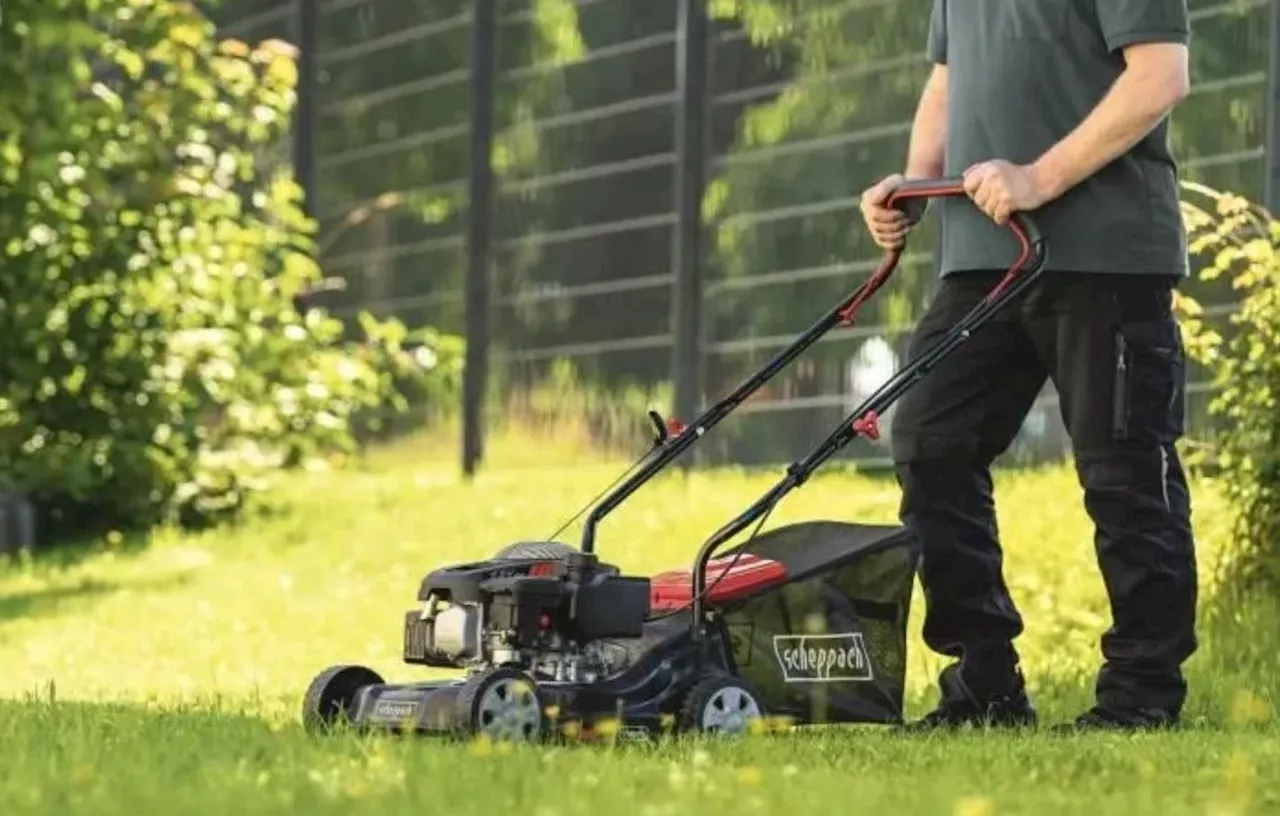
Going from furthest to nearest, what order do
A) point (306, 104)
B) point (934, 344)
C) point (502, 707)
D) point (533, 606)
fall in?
point (306, 104) → point (934, 344) → point (533, 606) → point (502, 707)

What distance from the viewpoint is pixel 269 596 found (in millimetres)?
9734

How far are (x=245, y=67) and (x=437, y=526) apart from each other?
2394 mm

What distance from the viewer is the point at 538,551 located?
16.4ft

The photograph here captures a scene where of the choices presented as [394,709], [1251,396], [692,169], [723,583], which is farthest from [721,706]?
[692,169]

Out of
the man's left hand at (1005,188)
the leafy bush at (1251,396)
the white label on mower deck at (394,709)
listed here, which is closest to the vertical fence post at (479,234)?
the leafy bush at (1251,396)

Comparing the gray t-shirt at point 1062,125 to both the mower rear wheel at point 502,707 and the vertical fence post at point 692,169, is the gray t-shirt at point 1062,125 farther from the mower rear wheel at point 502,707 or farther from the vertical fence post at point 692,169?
the vertical fence post at point 692,169

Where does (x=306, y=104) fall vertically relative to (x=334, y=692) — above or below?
above

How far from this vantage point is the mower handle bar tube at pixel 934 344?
5.06 meters

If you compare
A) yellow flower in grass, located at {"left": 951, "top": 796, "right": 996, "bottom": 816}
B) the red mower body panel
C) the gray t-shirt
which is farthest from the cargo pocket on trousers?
yellow flower in grass, located at {"left": 951, "top": 796, "right": 996, "bottom": 816}

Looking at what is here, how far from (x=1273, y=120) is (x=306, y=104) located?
6599 millimetres

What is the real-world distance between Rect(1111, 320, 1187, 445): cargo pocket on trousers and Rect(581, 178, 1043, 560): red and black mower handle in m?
0.23

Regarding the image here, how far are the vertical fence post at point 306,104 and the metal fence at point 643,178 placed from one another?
0.01 m

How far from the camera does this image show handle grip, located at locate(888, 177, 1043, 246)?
5364 mm

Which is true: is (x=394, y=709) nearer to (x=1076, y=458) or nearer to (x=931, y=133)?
(x=1076, y=458)
